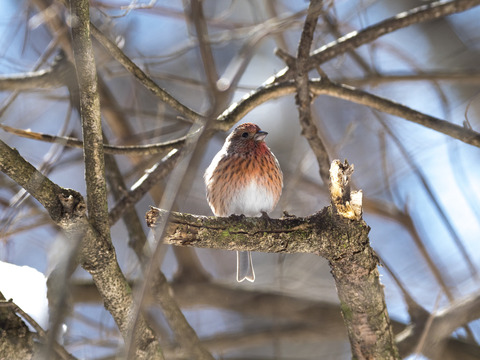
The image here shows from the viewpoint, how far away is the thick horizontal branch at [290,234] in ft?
9.51

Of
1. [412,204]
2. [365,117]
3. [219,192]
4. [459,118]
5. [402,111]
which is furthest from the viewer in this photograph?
[365,117]

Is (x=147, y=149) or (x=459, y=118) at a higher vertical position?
(x=459, y=118)

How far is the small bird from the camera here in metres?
4.50

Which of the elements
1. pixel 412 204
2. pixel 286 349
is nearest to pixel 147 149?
pixel 412 204

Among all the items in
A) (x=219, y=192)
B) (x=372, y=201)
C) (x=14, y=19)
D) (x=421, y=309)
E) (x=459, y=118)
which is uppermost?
(x=459, y=118)

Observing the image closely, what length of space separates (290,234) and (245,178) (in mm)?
1529

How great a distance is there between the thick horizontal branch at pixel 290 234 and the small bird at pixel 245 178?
1.37m

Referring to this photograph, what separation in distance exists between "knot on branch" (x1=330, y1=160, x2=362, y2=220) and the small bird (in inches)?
57.4

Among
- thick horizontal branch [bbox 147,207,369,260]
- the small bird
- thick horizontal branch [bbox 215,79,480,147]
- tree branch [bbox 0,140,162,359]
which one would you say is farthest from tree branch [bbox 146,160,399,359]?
the small bird

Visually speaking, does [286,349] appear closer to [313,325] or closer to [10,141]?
[313,325]

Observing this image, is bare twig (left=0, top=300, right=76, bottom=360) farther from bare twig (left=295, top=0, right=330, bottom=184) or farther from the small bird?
bare twig (left=295, top=0, right=330, bottom=184)

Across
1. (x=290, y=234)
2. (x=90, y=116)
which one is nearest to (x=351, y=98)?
(x=290, y=234)

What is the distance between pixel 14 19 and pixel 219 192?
2462 mm

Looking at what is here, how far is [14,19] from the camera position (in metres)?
5.23
